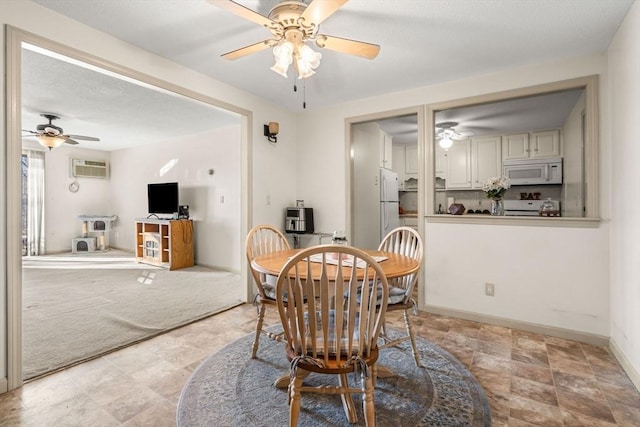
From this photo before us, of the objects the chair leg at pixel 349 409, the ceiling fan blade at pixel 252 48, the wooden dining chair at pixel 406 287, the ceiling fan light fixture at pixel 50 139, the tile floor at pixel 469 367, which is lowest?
the tile floor at pixel 469 367

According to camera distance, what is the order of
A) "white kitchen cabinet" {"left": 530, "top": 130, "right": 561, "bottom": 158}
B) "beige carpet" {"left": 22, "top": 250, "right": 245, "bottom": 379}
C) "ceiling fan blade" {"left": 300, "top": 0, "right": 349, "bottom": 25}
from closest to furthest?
"ceiling fan blade" {"left": 300, "top": 0, "right": 349, "bottom": 25}
"beige carpet" {"left": 22, "top": 250, "right": 245, "bottom": 379}
"white kitchen cabinet" {"left": 530, "top": 130, "right": 561, "bottom": 158}

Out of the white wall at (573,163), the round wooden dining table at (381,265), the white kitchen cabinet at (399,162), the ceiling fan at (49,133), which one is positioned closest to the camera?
the round wooden dining table at (381,265)

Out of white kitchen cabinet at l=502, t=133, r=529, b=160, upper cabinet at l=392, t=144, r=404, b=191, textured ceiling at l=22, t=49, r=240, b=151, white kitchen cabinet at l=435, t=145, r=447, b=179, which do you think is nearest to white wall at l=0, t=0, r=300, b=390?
textured ceiling at l=22, t=49, r=240, b=151

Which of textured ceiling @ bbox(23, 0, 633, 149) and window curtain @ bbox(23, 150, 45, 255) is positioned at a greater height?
textured ceiling @ bbox(23, 0, 633, 149)

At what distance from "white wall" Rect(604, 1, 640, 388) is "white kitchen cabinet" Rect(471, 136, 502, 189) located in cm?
277

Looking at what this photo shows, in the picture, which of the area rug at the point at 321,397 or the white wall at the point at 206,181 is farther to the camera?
the white wall at the point at 206,181

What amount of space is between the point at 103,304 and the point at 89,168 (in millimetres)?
5224

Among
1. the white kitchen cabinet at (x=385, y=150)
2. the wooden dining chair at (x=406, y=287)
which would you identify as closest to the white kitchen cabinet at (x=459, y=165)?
the white kitchen cabinet at (x=385, y=150)

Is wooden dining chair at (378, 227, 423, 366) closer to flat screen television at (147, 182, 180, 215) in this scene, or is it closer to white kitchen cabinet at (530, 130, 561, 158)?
white kitchen cabinet at (530, 130, 561, 158)

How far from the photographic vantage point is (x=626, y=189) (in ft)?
6.57

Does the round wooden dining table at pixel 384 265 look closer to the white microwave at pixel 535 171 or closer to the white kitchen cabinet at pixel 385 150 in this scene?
the white kitchen cabinet at pixel 385 150

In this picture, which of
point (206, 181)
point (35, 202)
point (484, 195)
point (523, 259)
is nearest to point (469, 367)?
point (523, 259)

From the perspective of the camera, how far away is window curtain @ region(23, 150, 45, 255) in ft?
20.2

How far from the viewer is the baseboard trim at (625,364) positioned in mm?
1818
